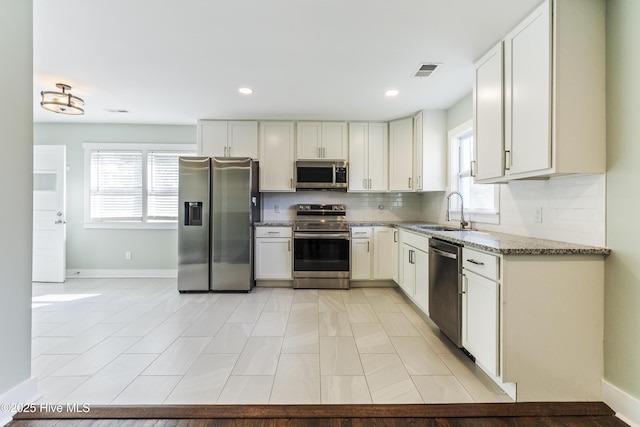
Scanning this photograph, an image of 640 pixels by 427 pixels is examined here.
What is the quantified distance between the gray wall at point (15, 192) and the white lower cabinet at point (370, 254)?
325 centimetres

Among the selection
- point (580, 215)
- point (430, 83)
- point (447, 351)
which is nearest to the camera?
point (580, 215)

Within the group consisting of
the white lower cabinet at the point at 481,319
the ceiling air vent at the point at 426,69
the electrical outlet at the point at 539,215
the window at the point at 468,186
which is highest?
the ceiling air vent at the point at 426,69

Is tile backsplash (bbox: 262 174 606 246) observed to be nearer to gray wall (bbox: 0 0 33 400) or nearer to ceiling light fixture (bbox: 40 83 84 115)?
gray wall (bbox: 0 0 33 400)

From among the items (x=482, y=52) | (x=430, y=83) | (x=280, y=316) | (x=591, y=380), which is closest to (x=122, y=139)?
(x=280, y=316)

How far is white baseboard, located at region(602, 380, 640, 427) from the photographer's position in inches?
61.5

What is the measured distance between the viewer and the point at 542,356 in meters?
1.72

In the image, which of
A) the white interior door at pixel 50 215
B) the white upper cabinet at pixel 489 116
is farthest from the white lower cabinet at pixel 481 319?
the white interior door at pixel 50 215

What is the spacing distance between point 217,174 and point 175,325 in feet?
6.41

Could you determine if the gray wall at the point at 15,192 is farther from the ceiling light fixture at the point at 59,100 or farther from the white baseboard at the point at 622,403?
the white baseboard at the point at 622,403

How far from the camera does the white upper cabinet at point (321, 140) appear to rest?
4.36 meters

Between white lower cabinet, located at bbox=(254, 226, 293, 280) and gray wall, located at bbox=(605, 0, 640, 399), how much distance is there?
323 cm

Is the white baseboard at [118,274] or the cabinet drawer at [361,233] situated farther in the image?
the white baseboard at [118,274]

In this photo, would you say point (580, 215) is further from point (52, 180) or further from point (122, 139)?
point (52, 180)

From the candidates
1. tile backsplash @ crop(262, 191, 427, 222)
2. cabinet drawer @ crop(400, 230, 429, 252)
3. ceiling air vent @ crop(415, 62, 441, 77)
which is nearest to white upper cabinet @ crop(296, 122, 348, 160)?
tile backsplash @ crop(262, 191, 427, 222)
